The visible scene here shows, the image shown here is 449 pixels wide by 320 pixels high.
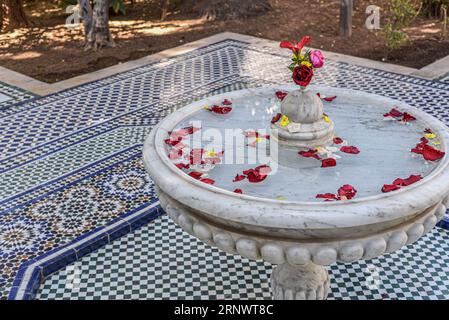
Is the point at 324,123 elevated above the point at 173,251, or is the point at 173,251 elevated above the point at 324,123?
the point at 324,123

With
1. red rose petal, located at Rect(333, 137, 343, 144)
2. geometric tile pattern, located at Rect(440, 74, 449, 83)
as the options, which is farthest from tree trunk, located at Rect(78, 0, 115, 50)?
red rose petal, located at Rect(333, 137, 343, 144)

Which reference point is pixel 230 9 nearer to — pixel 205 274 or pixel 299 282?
pixel 205 274

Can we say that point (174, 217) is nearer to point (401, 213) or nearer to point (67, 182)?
point (401, 213)

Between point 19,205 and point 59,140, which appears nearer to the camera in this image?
point 19,205

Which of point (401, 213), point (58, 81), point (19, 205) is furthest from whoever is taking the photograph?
point (58, 81)

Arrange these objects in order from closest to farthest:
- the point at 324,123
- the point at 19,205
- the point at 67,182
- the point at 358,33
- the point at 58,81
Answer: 1. the point at 324,123
2. the point at 19,205
3. the point at 67,182
4. the point at 58,81
5. the point at 358,33

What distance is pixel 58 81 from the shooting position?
7113 millimetres

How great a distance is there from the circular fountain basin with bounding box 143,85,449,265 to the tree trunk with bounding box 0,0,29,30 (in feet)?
23.2

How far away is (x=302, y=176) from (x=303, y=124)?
32 centimetres

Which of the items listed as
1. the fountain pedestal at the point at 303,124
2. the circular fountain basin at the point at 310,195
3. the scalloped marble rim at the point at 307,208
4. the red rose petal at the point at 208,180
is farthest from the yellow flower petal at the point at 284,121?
the scalloped marble rim at the point at 307,208

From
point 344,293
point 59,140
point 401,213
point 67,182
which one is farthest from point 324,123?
point 59,140

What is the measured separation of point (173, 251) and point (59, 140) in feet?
6.81

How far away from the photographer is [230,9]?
9.77 metres
